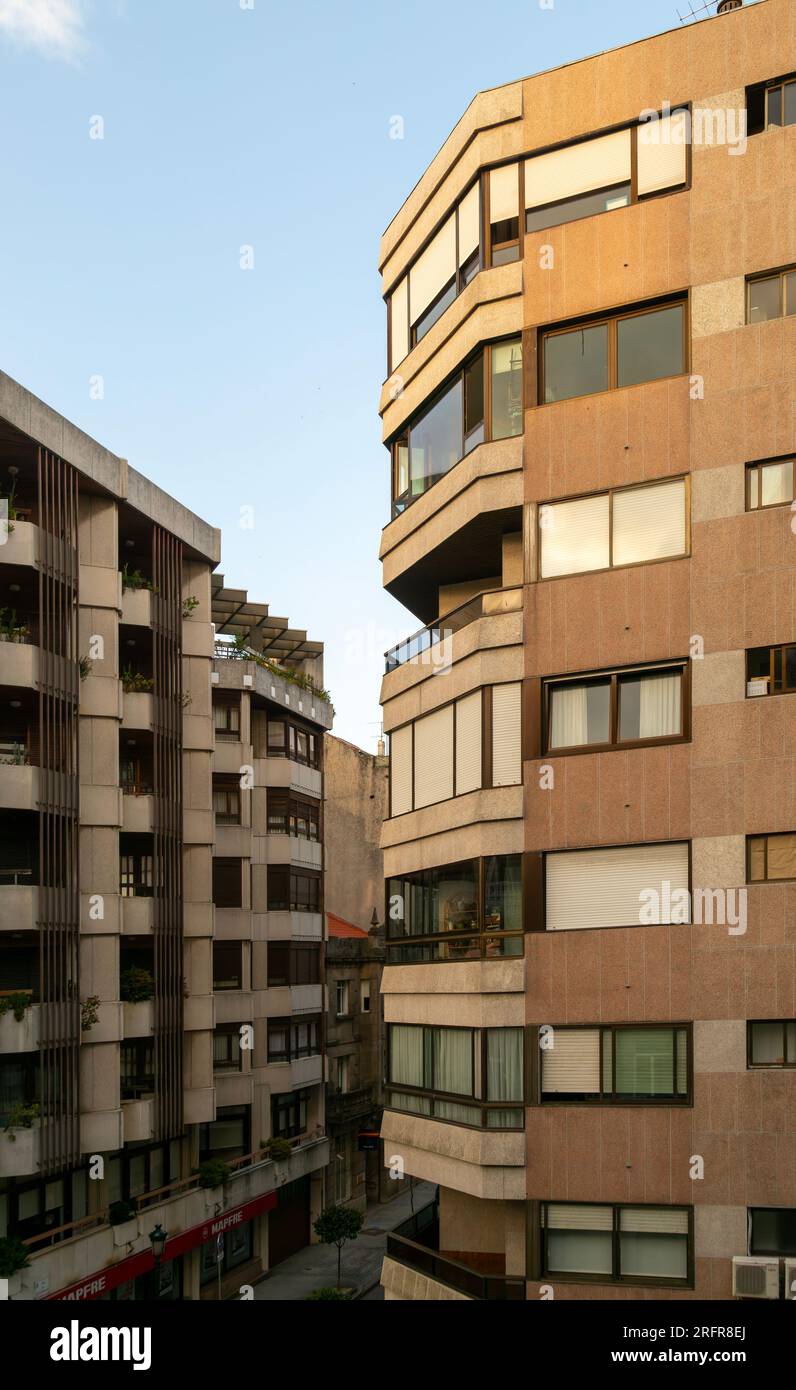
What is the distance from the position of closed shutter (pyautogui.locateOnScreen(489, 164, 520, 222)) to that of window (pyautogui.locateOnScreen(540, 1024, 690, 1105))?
1485 centimetres

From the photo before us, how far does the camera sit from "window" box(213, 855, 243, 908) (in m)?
50.3

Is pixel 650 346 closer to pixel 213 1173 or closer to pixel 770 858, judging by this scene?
pixel 770 858

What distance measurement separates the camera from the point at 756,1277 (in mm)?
20219

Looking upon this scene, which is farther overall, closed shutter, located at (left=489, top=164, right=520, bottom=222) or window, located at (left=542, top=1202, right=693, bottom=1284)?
closed shutter, located at (left=489, top=164, right=520, bottom=222)

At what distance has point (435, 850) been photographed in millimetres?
26469

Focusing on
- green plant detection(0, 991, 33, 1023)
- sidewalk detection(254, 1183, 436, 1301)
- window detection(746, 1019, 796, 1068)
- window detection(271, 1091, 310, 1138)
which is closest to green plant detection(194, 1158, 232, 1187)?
sidewalk detection(254, 1183, 436, 1301)

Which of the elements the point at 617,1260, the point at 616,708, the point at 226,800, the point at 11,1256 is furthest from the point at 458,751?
the point at 226,800

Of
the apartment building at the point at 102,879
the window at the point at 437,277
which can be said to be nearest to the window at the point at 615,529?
the window at the point at 437,277

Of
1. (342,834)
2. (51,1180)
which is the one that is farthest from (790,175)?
(342,834)

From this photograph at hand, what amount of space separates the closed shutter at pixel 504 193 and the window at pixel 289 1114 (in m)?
37.2

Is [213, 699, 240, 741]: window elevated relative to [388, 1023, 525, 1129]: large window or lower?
elevated

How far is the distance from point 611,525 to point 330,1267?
3831 centimetres

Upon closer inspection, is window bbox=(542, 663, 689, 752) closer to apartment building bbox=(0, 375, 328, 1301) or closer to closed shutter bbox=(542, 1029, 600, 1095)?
closed shutter bbox=(542, 1029, 600, 1095)

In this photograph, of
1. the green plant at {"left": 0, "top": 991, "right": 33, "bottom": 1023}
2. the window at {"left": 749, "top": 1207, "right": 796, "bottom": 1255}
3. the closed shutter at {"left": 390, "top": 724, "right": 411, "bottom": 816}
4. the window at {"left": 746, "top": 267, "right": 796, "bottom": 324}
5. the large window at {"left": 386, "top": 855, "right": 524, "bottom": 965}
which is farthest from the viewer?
the green plant at {"left": 0, "top": 991, "right": 33, "bottom": 1023}
